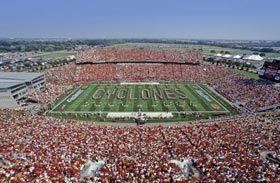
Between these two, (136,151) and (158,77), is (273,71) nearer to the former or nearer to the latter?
(158,77)

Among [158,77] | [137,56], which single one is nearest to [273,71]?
[158,77]

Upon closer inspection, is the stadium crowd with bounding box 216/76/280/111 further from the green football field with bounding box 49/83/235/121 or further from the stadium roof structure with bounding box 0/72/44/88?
the stadium roof structure with bounding box 0/72/44/88

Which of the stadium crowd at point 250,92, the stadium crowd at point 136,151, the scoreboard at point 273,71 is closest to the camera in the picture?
the stadium crowd at point 136,151

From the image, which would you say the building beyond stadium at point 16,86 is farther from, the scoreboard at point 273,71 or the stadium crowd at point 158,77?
the scoreboard at point 273,71

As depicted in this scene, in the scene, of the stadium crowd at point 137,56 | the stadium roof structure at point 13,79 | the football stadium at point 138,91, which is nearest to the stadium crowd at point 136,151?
the football stadium at point 138,91

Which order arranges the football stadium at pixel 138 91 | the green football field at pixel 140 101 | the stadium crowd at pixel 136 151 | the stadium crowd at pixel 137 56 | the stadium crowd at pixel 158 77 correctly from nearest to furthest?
the stadium crowd at pixel 136 151, the football stadium at pixel 138 91, the green football field at pixel 140 101, the stadium crowd at pixel 158 77, the stadium crowd at pixel 137 56
